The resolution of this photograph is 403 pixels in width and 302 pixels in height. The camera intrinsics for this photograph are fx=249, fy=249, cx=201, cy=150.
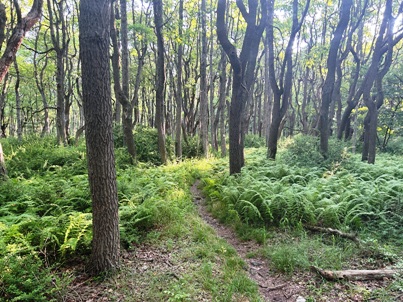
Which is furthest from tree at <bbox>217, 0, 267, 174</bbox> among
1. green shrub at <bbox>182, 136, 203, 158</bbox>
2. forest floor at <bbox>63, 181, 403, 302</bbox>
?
green shrub at <bbox>182, 136, 203, 158</bbox>

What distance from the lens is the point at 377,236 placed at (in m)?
4.70

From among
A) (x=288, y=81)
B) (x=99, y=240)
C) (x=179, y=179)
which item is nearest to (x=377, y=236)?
(x=99, y=240)

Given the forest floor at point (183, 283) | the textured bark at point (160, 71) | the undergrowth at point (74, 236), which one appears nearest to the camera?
the undergrowth at point (74, 236)

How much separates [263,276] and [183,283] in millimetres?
1431

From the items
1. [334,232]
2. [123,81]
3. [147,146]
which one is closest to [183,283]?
[334,232]

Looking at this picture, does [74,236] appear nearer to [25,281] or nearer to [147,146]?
[25,281]

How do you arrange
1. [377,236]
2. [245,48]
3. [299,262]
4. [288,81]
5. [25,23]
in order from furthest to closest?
[288,81] → [245,48] → [25,23] → [377,236] → [299,262]

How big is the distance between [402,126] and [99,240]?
19.3m

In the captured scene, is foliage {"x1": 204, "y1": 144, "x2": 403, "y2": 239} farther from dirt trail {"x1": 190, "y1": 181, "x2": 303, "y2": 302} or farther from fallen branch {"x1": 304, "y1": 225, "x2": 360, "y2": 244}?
dirt trail {"x1": 190, "y1": 181, "x2": 303, "y2": 302}

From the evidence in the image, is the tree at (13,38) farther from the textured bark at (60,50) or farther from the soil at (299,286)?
the soil at (299,286)

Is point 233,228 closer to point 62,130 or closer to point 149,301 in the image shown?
point 149,301

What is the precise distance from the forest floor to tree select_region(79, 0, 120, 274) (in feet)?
1.02

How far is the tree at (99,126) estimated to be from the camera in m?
3.06

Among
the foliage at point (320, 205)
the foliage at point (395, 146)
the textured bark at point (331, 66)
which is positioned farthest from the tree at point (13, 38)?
the foliage at point (395, 146)
